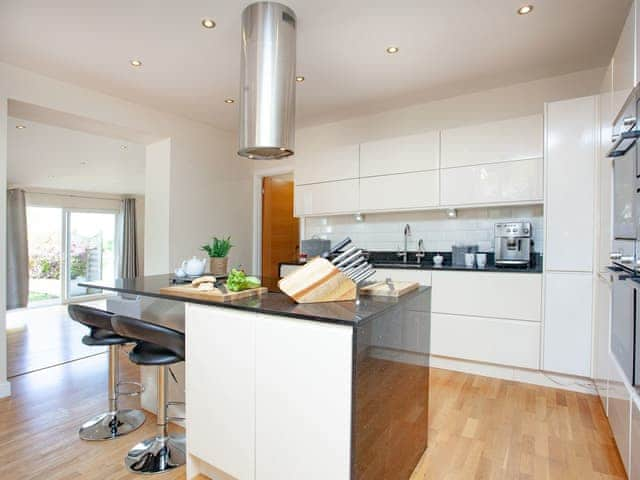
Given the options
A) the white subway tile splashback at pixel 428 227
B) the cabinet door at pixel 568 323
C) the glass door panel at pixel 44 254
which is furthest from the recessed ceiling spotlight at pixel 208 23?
the glass door panel at pixel 44 254

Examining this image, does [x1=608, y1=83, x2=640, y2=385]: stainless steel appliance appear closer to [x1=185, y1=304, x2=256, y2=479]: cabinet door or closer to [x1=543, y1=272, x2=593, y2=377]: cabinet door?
[x1=543, y1=272, x2=593, y2=377]: cabinet door

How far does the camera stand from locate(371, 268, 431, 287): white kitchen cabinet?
10.6ft

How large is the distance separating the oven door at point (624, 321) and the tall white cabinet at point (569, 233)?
765 mm

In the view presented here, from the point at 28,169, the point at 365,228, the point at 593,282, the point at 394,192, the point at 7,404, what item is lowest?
the point at 7,404

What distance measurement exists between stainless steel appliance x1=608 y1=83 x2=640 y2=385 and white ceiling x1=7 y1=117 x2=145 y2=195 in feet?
16.3

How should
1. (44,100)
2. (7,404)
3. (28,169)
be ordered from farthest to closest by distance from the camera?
(28,169) < (44,100) < (7,404)

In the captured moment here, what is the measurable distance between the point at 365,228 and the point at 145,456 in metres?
3.03

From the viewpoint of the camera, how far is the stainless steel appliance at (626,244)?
150cm

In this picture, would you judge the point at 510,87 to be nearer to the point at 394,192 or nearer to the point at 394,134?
the point at 394,134

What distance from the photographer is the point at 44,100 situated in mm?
3078

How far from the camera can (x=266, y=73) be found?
210 cm

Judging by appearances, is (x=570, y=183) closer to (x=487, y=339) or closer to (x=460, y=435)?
(x=487, y=339)

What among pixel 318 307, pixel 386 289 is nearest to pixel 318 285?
pixel 318 307

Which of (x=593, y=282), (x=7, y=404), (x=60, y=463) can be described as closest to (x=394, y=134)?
(x=593, y=282)
